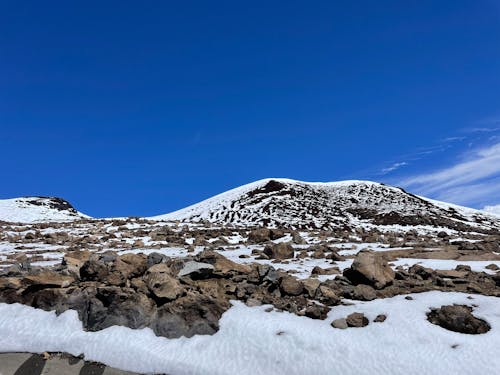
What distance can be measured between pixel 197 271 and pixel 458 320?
5945 millimetres

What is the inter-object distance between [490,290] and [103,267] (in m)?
9.32

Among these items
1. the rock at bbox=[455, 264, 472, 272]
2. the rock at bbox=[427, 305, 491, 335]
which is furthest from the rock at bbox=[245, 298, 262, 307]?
the rock at bbox=[455, 264, 472, 272]

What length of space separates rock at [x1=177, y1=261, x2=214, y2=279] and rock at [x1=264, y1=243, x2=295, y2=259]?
386 centimetres

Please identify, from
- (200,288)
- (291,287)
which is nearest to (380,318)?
(291,287)

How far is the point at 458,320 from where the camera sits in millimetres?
7590

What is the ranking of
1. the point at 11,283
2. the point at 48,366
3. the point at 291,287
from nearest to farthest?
the point at 48,366 → the point at 291,287 → the point at 11,283

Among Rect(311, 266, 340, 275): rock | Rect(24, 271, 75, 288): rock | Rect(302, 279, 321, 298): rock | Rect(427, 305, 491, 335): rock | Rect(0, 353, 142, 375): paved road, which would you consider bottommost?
Rect(0, 353, 142, 375): paved road

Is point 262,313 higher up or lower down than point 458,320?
higher up

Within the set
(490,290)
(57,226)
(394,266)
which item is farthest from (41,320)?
(57,226)

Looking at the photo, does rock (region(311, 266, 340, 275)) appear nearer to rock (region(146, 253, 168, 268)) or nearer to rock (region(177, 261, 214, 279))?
rock (region(177, 261, 214, 279))

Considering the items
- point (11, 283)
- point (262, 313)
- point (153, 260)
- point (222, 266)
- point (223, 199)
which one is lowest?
point (262, 313)

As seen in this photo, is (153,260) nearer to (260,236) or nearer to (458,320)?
(458,320)

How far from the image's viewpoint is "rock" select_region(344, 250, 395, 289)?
9594mm

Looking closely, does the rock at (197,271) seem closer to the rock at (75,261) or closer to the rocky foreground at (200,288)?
the rocky foreground at (200,288)
